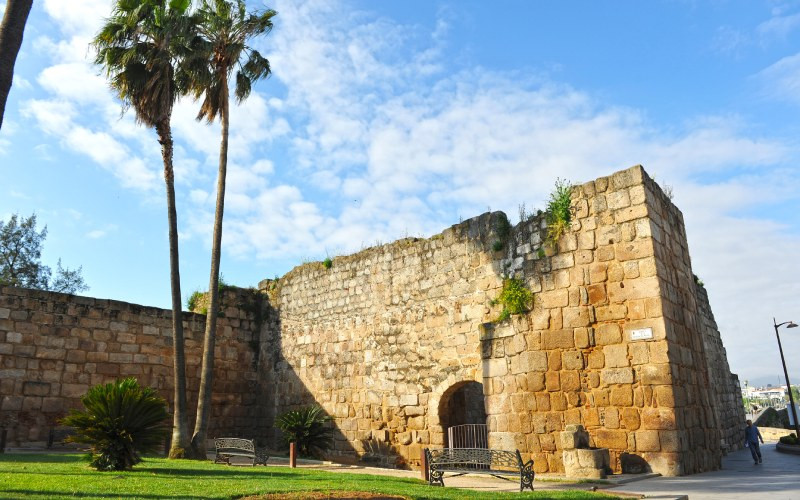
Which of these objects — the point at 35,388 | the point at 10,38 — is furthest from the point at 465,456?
the point at 35,388

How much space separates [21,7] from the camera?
7.07m

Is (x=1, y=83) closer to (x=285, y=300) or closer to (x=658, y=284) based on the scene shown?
(x=658, y=284)

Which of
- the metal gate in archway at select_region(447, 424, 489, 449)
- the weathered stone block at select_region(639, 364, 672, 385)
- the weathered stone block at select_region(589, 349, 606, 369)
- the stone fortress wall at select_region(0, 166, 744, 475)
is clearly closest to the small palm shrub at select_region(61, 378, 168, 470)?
the stone fortress wall at select_region(0, 166, 744, 475)

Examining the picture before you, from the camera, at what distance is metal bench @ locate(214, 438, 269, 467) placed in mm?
11117

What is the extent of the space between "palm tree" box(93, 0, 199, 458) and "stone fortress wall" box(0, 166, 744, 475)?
3.10 m

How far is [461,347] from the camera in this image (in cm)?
1284

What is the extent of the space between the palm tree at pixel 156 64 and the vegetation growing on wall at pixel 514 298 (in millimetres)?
7216

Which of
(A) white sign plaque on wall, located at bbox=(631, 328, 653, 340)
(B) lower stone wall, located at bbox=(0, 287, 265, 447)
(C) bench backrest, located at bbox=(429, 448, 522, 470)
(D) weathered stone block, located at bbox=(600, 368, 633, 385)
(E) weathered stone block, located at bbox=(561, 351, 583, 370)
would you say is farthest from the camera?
(B) lower stone wall, located at bbox=(0, 287, 265, 447)

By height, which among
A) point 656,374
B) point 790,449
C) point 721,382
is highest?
point 721,382

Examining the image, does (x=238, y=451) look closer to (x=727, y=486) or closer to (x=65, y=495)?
(x=65, y=495)

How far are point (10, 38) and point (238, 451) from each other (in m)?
8.01

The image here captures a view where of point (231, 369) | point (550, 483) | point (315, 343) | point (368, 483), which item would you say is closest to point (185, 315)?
point (231, 369)

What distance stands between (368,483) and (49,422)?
936 cm

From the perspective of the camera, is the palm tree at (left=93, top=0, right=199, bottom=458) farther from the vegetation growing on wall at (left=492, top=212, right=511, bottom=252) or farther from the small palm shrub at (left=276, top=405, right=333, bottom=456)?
the vegetation growing on wall at (left=492, top=212, right=511, bottom=252)
